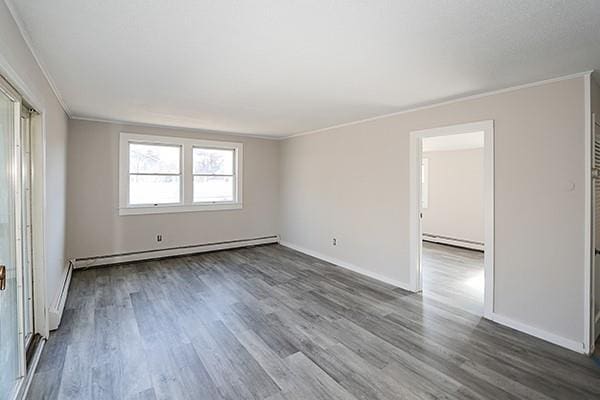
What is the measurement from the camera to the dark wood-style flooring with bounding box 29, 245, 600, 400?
2059 mm

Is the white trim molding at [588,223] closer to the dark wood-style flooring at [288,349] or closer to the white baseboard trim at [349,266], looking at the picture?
the dark wood-style flooring at [288,349]

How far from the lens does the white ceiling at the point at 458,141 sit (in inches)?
205

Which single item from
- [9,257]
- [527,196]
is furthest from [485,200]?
[9,257]

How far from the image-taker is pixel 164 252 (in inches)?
215

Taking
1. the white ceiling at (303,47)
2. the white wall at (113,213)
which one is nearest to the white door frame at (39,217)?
the white ceiling at (303,47)

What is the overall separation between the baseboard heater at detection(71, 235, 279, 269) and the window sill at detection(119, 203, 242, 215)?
2.23 feet

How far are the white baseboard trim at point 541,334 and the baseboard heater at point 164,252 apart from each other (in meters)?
4.53

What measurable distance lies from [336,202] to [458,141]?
9.07 feet

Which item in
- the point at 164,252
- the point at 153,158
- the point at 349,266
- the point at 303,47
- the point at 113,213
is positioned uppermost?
the point at 303,47

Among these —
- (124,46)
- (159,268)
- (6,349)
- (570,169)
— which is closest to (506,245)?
(570,169)

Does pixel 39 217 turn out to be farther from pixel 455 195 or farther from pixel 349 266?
pixel 455 195

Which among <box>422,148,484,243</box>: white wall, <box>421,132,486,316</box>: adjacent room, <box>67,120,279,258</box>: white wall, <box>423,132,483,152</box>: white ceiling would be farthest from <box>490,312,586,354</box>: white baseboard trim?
<box>67,120,279,258</box>: white wall

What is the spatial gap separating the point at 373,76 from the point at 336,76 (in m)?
0.34

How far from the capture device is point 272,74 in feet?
8.63
